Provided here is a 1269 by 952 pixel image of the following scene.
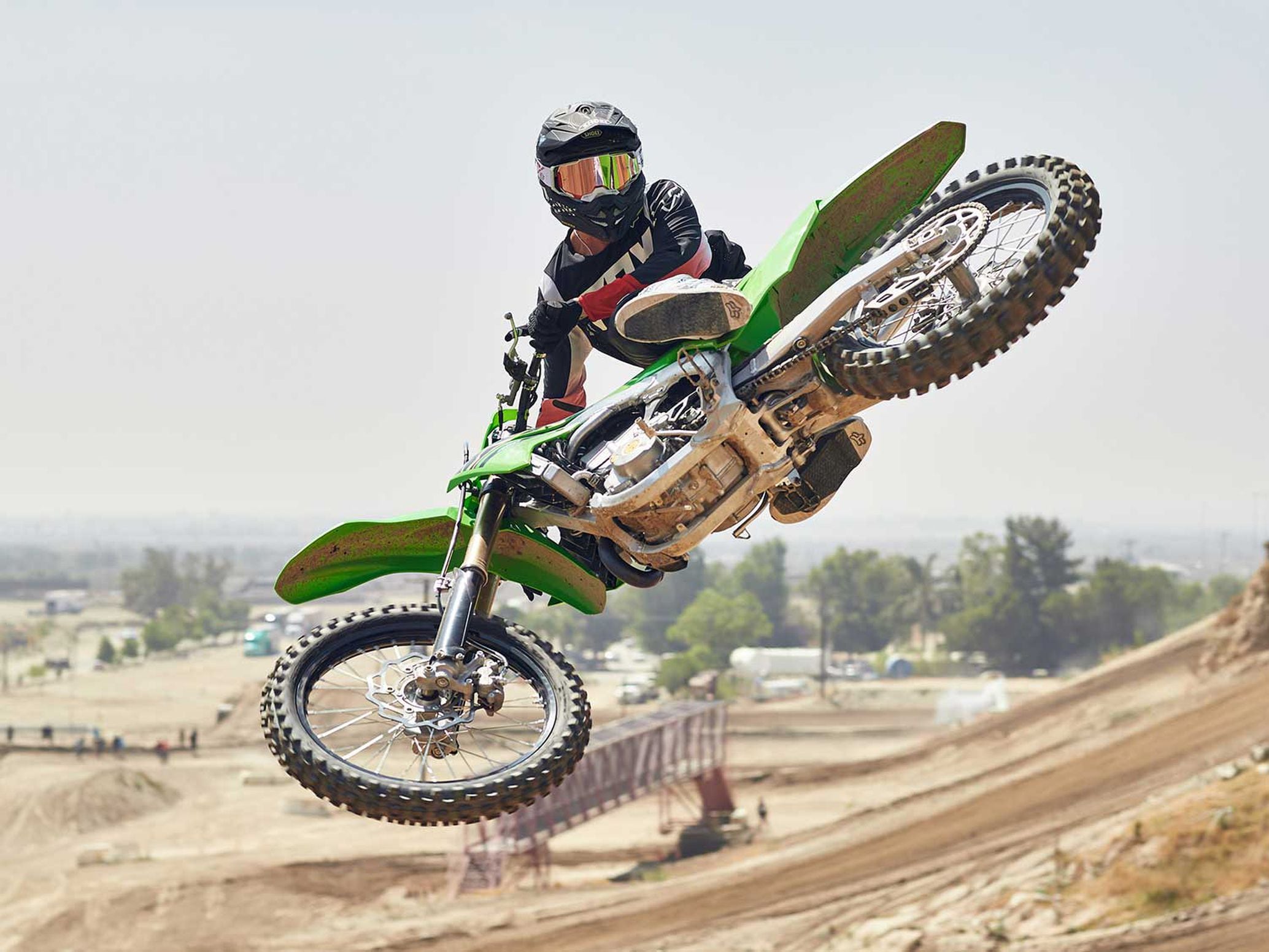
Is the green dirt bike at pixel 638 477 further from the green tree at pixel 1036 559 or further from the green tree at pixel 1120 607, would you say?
the green tree at pixel 1036 559

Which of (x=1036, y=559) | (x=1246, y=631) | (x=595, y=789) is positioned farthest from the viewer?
(x=1036, y=559)

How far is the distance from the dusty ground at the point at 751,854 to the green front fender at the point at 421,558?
36.7 metres

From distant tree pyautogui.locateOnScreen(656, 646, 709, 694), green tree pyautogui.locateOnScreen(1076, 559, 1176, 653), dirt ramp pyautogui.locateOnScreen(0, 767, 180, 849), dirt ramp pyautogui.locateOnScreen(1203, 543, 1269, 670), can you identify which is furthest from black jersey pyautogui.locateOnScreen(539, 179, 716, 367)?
green tree pyautogui.locateOnScreen(1076, 559, 1176, 653)

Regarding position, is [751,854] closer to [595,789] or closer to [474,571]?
[595,789]

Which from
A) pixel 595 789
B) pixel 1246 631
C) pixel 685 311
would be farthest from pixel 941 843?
pixel 685 311

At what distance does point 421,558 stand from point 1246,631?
7208 centimetres

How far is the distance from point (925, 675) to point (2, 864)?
11543cm

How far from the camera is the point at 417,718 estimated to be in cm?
856

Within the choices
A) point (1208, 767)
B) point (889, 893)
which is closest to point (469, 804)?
point (889, 893)

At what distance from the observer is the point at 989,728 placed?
8350 cm

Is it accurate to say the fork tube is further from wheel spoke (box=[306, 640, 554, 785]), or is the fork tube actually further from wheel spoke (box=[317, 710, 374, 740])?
wheel spoke (box=[317, 710, 374, 740])

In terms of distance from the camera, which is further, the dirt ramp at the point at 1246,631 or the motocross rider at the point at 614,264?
the dirt ramp at the point at 1246,631

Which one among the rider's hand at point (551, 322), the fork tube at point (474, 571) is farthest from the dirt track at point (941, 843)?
the fork tube at point (474, 571)

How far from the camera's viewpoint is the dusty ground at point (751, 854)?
49.4m
